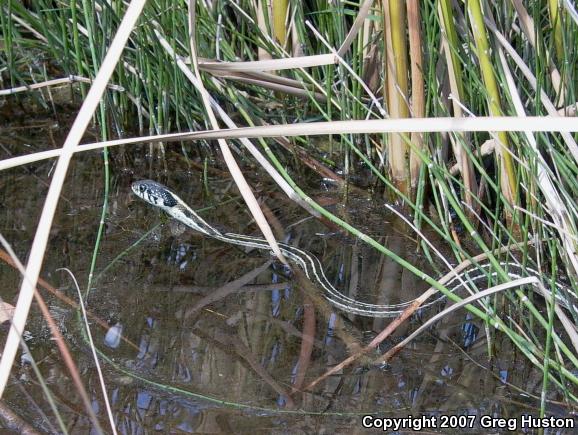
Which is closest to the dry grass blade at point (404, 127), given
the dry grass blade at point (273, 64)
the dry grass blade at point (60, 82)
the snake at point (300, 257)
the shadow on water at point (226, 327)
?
the dry grass blade at point (273, 64)

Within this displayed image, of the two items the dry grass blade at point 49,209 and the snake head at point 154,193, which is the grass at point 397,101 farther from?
the snake head at point 154,193

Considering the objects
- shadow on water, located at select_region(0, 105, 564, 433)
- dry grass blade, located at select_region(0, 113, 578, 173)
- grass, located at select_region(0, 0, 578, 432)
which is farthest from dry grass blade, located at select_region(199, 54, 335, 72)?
shadow on water, located at select_region(0, 105, 564, 433)

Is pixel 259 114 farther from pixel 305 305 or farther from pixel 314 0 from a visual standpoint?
pixel 305 305

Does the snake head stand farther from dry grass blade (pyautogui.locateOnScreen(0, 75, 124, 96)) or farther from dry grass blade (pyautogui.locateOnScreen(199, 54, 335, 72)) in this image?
dry grass blade (pyautogui.locateOnScreen(199, 54, 335, 72))

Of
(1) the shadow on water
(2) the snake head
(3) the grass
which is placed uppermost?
(3) the grass

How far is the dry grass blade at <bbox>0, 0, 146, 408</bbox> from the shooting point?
168cm

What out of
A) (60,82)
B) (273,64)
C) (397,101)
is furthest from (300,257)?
(60,82)

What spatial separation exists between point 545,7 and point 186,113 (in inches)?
69.0

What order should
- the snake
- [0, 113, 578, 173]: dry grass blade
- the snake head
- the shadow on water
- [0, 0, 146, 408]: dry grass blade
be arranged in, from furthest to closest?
the snake head
the snake
the shadow on water
[0, 113, 578, 173]: dry grass blade
[0, 0, 146, 408]: dry grass blade

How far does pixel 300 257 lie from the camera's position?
135 inches

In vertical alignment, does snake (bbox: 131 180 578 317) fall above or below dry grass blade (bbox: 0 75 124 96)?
below

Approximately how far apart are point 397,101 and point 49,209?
6.47ft

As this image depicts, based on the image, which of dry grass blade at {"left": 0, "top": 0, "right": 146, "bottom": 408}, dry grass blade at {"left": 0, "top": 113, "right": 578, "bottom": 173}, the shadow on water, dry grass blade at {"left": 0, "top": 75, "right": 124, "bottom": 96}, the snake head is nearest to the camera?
dry grass blade at {"left": 0, "top": 0, "right": 146, "bottom": 408}

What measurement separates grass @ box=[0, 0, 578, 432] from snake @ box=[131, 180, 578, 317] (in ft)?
0.44
